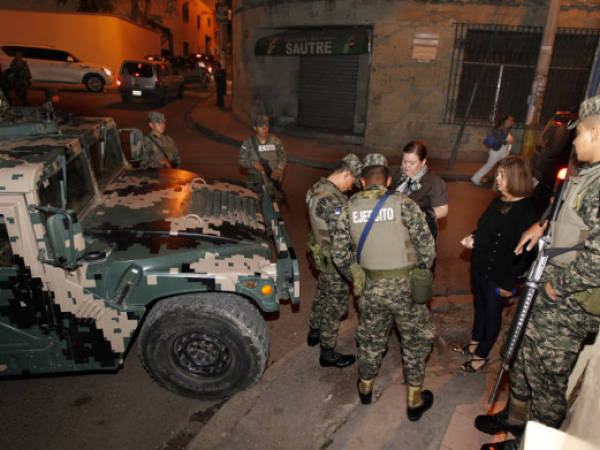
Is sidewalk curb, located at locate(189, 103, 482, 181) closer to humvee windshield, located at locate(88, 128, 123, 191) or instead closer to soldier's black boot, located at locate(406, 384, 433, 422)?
humvee windshield, located at locate(88, 128, 123, 191)

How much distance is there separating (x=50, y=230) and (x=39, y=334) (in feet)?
2.90

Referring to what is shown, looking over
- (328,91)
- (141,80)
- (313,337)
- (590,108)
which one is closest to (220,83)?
(141,80)

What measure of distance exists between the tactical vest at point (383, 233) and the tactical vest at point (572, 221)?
830 millimetres

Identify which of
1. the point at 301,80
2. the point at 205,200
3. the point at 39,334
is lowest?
the point at 39,334

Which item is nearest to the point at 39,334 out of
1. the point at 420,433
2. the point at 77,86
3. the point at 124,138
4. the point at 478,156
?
the point at 420,433

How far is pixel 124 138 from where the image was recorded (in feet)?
39.9

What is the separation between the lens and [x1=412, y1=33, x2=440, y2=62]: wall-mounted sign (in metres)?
11.4

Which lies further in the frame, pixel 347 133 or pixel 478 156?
pixel 347 133

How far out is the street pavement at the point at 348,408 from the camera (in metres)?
3.05

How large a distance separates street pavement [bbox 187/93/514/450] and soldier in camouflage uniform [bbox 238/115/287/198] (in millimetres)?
2399

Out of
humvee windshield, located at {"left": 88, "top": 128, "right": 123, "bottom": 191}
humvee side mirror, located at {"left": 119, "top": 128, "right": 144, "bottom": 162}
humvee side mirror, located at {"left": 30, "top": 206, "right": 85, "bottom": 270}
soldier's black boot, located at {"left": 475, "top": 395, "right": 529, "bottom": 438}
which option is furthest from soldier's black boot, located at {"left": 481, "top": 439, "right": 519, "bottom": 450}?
humvee side mirror, located at {"left": 119, "top": 128, "right": 144, "bottom": 162}

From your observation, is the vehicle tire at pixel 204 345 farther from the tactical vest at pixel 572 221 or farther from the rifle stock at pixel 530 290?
the tactical vest at pixel 572 221

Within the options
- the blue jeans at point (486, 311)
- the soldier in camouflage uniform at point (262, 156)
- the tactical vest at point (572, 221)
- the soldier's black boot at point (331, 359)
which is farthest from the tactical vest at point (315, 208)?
the soldier in camouflage uniform at point (262, 156)

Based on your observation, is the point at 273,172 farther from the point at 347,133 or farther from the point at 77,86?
the point at 77,86
